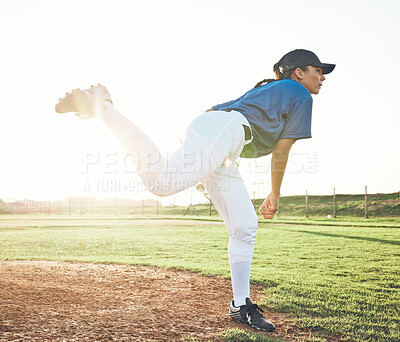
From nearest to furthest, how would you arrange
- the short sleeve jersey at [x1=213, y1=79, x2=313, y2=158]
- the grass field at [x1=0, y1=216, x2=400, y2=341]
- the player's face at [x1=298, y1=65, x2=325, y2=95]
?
the short sleeve jersey at [x1=213, y1=79, x2=313, y2=158]
the player's face at [x1=298, y1=65, x2=325, y2=95]
the grass field at [x1=0, y1=216, x2=400, y2=341]

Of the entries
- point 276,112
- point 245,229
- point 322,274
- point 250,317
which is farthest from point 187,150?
point 322,274

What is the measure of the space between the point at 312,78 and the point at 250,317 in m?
2.11

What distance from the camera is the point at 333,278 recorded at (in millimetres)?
5305

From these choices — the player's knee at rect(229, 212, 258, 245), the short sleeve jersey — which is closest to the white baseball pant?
the short sleeve jersey

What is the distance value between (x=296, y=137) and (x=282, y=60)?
30.9 inches

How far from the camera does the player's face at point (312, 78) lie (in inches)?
121

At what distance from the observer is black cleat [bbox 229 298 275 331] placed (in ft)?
9.68

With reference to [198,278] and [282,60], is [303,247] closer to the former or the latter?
[198,278]

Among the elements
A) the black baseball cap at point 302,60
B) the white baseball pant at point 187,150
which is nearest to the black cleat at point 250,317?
the white baseball pant at point 187,150

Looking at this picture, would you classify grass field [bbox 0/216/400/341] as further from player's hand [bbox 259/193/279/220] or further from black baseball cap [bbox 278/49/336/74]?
black baseball cap [bbox 278/49/336/74]

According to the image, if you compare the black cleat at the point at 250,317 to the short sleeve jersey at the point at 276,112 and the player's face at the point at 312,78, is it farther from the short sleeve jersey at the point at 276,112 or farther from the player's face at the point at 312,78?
the player's face at the point at 312,78

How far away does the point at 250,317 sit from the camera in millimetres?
3025

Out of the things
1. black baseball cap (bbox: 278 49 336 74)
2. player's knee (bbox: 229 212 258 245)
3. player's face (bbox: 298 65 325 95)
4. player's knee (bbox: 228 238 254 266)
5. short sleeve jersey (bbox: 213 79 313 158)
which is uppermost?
black baseball cap (bbox: 278 49 336 74)

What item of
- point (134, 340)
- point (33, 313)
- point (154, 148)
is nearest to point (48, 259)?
point (33, 313)
